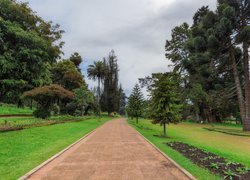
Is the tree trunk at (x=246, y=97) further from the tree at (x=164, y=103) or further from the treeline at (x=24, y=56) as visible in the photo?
the treeline at (x=24, y=56)

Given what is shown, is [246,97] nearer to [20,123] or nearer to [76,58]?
[20,123]

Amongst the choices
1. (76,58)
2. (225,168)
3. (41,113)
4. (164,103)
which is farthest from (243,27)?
(76,58)

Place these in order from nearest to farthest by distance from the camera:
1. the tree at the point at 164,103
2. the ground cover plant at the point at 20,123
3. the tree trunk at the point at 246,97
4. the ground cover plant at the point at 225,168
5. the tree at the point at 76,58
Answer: the ground cover plant at the point at 225,168
the ground cover plant at the point at 20,123
the tree at the point at 164,103
the tree trunk at the point at 246,97
the tree at the point at 76,58

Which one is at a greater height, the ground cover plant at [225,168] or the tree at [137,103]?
the tree at [137,103]

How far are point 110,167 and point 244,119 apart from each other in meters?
25.5

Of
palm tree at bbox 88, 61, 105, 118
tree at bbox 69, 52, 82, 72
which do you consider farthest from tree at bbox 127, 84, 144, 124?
tree at bbox 69, 52, 82, 72

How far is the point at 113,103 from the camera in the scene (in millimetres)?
68375

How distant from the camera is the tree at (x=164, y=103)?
18.4 meters

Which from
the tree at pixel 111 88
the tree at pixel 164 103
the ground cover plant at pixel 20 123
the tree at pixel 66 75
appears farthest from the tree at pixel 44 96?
the tree at pixel 111 88

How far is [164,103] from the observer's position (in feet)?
61.3

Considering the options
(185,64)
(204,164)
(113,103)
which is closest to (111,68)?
(113,103)

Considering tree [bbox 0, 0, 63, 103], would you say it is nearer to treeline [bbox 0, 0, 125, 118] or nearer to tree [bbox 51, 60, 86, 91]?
treeline [bbox 0, 0, 125, 118]

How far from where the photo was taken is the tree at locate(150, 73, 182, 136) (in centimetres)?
1841

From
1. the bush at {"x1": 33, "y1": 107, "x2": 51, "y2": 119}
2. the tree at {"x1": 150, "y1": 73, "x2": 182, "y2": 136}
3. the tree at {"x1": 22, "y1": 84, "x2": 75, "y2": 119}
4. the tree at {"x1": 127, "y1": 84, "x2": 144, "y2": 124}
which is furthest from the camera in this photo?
the tree at {"x1": 127, "y1": 84, "x2": 144, "y2": 124}
